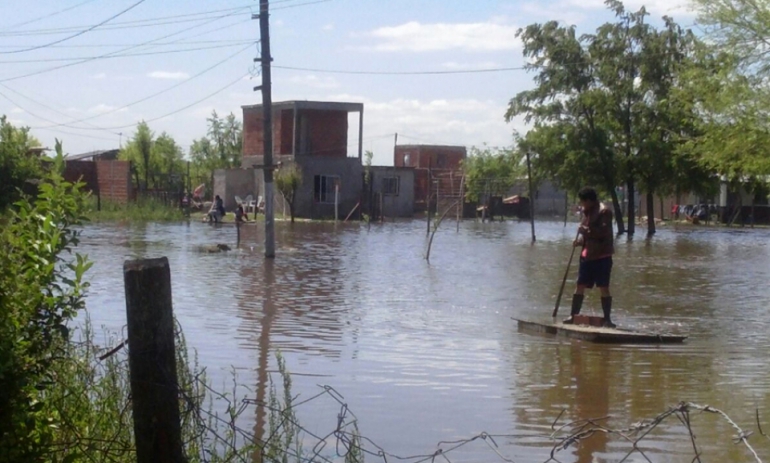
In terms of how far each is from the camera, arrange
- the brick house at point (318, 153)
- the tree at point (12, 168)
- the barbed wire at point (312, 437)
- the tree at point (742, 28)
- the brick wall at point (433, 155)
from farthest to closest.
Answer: the brick wall at point (433, 155) < the brick house at point (318, 153) < the tree at point (12, 168) < the tree at point (742, 28) < the barbed wire at point (312, 437)

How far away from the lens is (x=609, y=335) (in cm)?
1199

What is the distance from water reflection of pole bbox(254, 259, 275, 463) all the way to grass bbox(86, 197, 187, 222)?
27.6 meters

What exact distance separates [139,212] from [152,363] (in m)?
44.2

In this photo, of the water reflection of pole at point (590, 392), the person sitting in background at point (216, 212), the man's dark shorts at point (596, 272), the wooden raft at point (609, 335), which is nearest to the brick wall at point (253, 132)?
the person sitting in background at point (216, 212)

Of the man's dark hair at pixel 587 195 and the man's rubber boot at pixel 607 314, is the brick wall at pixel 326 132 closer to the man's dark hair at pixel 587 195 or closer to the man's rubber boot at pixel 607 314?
the man's dark hair at pixel 587 195

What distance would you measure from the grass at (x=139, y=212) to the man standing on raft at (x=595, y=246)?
35.1m

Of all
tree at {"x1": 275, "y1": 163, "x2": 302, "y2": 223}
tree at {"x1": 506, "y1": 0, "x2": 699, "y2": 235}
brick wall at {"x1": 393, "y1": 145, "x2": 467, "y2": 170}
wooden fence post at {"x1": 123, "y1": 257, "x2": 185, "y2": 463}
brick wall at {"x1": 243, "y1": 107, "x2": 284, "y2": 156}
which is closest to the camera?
wooden fence post at {"x1": 123, "y1": 257, "x2": 185, "y2": 463}

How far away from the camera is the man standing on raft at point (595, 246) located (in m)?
13.0

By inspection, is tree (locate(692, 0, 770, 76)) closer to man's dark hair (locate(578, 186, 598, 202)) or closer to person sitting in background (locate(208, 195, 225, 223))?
man's dark hair (locate(578, 186, 598, 202))

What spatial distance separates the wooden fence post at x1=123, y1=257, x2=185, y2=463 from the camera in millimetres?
4461

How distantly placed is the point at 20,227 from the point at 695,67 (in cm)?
2031

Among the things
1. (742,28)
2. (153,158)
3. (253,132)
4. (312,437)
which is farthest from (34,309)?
(153,158)

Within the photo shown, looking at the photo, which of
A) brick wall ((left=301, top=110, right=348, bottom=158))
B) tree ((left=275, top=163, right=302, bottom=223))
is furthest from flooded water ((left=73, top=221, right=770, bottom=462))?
brick wall ((left=301, top=110, right=348, bottom=158))

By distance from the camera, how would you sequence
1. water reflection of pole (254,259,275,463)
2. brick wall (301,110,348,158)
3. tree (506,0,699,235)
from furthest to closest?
1. brick wall (301,110,348,158)
2. tree (506,0,699,235)
3. water reflection of pole (254,259,275,463)
